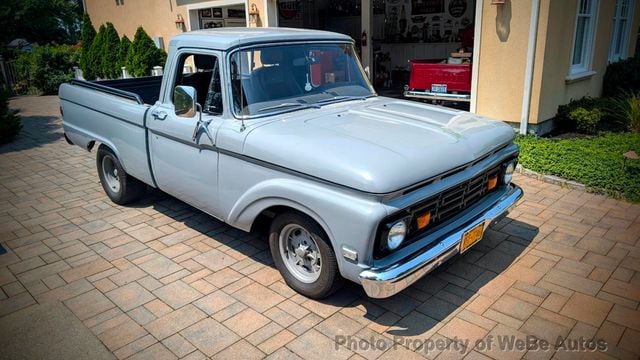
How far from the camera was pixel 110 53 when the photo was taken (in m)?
16.1

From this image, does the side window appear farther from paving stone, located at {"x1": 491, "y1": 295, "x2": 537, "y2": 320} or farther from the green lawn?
the green lawn

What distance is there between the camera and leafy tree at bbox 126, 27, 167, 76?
14.4 meters

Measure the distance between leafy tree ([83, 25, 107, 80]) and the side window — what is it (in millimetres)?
13722

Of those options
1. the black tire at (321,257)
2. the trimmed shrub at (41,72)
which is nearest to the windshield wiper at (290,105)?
the black tire at (321,257)

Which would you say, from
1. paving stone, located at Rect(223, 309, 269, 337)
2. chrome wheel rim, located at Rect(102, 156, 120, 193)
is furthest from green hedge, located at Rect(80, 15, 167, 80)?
paving stone, located at Rect(223, 309, 269, 337)

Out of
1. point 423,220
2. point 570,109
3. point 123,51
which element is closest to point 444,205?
point 423,220

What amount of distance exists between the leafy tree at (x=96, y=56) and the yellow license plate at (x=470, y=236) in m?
16.5

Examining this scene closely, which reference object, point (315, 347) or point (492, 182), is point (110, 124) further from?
point (492, 182)

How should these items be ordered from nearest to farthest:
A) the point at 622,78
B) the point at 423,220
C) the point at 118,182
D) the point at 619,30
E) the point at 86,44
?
1. the point at 423,220
2. the point at 118,182
3. the point at 622,78
4. the point at 619,30
5. the point at 86,44

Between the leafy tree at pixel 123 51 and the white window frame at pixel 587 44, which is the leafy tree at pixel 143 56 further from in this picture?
the white window frame at pixel 587 44

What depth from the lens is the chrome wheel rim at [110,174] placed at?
580 cm

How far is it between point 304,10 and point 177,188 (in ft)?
45.7

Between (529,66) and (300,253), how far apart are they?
18.5 feet

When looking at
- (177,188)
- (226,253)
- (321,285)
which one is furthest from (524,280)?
(177,188)
